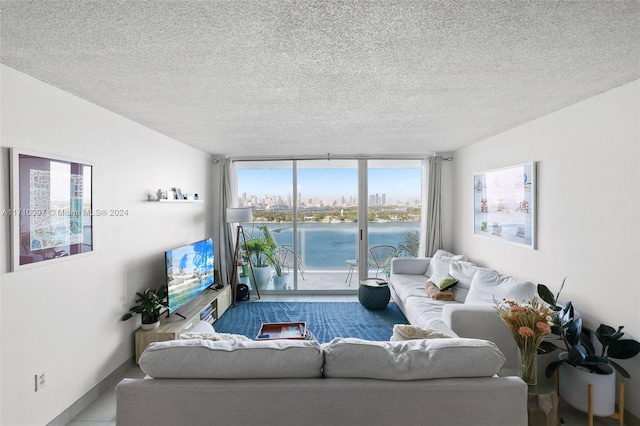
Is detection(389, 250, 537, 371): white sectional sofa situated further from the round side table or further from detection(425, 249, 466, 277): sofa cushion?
the round side table

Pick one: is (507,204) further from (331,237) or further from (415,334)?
(331,237)

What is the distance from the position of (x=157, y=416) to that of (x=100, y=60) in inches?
76.3

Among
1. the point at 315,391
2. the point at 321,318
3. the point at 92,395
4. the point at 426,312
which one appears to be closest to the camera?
the point at 315,391

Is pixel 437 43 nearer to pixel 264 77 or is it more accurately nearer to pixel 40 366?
pixel 264 77

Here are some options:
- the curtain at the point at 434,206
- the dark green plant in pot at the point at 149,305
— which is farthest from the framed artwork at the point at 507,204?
the dark green plant in pot at the point at 149,305

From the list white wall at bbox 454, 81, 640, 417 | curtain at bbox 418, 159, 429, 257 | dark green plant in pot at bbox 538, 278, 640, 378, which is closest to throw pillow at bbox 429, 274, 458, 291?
white wall at bbox 454, 81, 640, 417

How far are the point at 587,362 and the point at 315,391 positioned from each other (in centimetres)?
196

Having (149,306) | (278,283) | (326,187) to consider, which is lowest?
(278,283)

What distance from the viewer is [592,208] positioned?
248 centimetres

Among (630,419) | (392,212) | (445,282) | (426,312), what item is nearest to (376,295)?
(445,282)

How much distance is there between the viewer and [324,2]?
1.32 metres

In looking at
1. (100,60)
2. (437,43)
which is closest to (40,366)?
(100,60)

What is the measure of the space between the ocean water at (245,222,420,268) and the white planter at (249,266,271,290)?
0.55 m

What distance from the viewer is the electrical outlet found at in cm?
207
